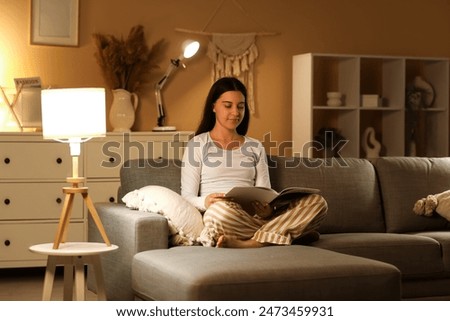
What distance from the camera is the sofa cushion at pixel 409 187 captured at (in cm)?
446

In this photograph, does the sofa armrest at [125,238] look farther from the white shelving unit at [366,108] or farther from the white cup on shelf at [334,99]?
the white cup on shelf at [334,99]

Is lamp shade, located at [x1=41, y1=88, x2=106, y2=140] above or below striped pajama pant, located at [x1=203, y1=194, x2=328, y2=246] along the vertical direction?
above

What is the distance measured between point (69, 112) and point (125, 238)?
61 centimetres

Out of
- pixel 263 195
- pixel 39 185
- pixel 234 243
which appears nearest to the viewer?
pixel 234 243

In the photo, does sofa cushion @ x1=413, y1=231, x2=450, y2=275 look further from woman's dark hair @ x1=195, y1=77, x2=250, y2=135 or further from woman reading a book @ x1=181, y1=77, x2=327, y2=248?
woman's dark hair @ x1=195, y1=77, x2=250, y2=135

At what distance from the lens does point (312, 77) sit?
596 centimetres

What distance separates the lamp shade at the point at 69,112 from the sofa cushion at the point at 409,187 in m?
1.75

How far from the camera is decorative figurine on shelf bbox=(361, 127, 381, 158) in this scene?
20.7ft

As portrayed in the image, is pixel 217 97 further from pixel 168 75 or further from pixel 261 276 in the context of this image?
pixel 168 75

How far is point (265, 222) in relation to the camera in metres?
3.81

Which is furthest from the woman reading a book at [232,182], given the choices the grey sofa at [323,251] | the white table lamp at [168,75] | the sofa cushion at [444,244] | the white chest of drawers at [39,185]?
the white table lamp at [168,75]

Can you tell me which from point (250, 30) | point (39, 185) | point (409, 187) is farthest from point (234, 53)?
point (409, 187)

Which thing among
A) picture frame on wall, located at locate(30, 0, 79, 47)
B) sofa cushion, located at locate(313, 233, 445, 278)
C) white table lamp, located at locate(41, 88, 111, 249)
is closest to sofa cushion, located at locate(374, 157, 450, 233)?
sofa cushion, located at locate(313, 233, 445, 278)

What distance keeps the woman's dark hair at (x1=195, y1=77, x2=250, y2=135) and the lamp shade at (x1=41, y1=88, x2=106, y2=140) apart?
35.7 inches
